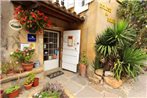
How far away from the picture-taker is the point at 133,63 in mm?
3469

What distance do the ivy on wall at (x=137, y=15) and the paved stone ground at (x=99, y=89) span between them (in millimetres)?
1872

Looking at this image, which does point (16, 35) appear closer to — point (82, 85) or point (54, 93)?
point (54, 93)

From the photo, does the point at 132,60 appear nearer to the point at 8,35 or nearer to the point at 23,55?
the point at 23,55

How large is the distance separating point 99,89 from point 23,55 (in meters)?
2.59

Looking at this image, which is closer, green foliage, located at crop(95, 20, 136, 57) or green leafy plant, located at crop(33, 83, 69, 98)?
green leafy plant, located at crop(33, 83, 69, 98)

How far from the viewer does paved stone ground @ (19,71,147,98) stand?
9.81ft

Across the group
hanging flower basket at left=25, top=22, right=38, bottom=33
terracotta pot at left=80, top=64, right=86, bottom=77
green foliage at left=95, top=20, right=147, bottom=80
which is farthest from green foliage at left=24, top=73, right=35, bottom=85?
green foliage at left=95, top=20, right=147, bottom=80

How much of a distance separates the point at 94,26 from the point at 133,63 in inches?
74.4

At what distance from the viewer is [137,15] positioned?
4824 millimetres

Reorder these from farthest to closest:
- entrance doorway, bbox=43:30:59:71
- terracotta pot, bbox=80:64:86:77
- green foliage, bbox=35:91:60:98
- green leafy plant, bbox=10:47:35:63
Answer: entrance doorway, bbox=43:30:59:71 < terracotta pot, bbox=80:64:86:77 < green leafy plant, bbox=10:47:35:63 < green foliage, bbox=35:91:60:98

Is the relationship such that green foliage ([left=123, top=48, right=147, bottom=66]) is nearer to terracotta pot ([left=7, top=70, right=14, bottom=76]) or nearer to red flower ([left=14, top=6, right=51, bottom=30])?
red flower ([left=14, top=6, right=51, bottom=30])

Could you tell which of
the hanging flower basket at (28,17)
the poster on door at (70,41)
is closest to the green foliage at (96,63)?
the poster on door at (70,41)

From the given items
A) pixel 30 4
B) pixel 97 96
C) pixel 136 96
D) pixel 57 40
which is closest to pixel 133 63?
pixel 136 96

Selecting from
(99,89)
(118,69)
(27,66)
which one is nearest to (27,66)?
(27,66)
